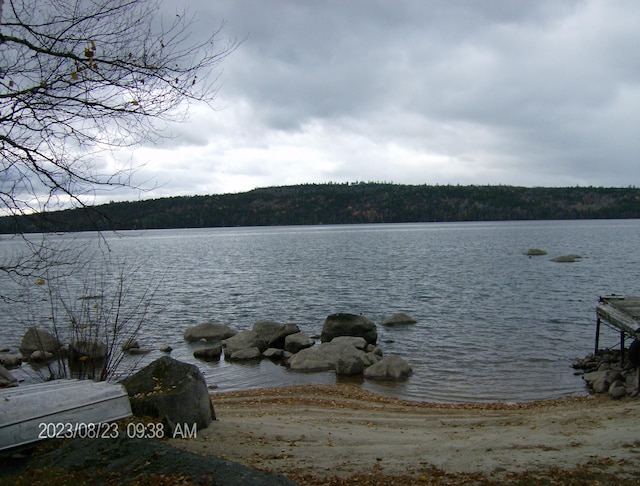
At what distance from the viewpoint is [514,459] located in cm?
739

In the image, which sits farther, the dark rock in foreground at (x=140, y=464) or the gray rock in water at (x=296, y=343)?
the gray rock in water at (x=296, y=343)

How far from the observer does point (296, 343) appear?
21.7 m

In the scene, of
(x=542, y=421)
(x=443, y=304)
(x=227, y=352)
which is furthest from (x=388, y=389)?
(x=443, y=304)

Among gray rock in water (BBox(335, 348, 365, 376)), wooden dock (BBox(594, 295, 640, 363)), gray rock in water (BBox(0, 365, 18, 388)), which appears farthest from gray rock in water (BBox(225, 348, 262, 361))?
wooden dock (BBox(594, 295, 640, 363))

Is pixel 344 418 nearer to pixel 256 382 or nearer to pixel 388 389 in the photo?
pixel 388 389

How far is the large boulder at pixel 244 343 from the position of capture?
2161 centimetres

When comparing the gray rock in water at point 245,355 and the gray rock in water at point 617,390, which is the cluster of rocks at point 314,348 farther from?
the gray rock in water at point 617,390

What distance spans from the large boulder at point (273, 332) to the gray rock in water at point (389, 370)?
220 inches

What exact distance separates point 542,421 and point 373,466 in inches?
205

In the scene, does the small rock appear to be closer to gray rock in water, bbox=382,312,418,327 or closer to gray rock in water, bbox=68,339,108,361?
gray rock in water, bbox=68,339,108,361

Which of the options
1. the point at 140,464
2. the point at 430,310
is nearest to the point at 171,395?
the point at 140,464

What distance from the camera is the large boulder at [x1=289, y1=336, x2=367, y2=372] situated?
18.9 metres

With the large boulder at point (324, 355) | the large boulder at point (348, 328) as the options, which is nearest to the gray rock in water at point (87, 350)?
the large boulder at point (324, 355)

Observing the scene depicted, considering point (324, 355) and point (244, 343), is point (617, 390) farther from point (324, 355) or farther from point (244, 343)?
point (244, 343)
